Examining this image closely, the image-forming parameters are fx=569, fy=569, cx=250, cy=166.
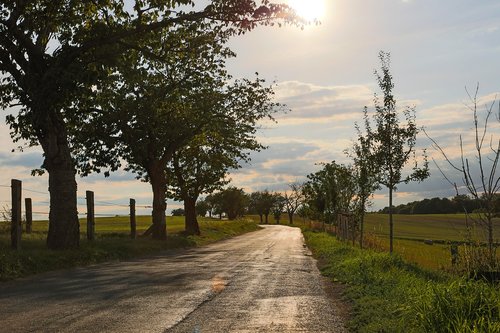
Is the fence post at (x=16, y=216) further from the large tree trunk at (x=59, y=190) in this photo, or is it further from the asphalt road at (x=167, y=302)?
the asphalt road at (x=167, y=302)

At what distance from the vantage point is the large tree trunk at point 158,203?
36219 mm

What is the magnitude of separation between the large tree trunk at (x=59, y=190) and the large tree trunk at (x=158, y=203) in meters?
14.4

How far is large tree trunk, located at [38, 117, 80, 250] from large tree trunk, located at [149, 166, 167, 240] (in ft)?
47.2

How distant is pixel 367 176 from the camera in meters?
28.6

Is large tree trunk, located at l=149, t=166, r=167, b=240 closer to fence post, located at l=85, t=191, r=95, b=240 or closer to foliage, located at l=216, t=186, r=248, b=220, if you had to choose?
fence post, located at l=85, t=191, r=95, b=240

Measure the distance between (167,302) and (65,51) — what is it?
12.8 meters

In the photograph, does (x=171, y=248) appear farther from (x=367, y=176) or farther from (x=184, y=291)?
(x=184, y=291)

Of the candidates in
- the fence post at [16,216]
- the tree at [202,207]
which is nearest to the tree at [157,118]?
the fence post at [16,216]

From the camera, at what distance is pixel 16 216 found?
62.6 feet

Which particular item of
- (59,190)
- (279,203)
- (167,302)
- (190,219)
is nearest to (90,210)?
(59,190)

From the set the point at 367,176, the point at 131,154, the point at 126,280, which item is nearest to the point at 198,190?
the point at 131,154

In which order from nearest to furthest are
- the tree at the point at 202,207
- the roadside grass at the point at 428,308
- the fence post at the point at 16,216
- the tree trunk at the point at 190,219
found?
the roadside grass at the point at 428,308
the fence post at the point at 16,216
the tree trunk at the point at 190,219
the tree at the point at 202,207

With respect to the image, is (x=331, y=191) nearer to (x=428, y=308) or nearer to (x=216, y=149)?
(x=216, y=149)

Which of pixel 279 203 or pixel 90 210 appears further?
pixel 279 203
